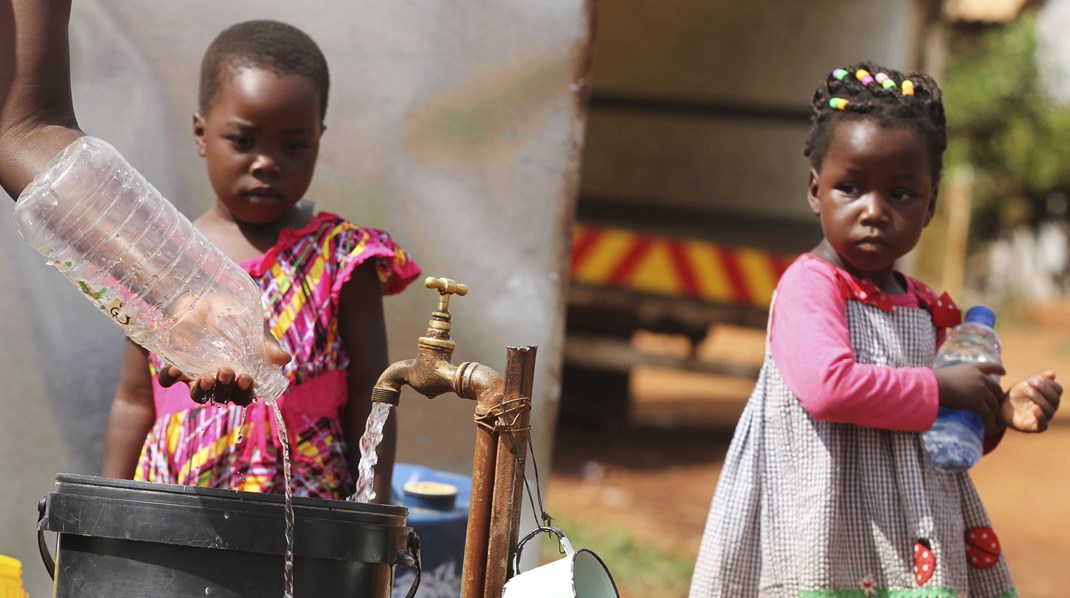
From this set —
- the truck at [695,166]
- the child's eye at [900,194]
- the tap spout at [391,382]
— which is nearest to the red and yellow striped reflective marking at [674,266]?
the truck at [695,166]

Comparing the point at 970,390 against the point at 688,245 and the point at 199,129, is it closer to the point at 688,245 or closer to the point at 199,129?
the point at 199,129

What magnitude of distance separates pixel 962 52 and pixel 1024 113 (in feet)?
6.52

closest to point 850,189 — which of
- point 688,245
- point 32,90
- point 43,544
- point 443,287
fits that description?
point 443,287

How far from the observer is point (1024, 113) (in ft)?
56.5

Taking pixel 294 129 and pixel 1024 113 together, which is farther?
pixel 1024 113

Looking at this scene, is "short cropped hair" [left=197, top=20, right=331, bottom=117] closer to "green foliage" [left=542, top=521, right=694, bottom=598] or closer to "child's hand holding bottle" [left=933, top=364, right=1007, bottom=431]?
"child's hand holding bottle" [left=933, top=364, right=1007, bottom=431]

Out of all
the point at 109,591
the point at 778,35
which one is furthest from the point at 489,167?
the point at 778,35

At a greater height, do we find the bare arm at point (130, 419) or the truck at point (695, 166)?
the truck at point (695, 166)

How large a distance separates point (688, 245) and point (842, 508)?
428 centimetres

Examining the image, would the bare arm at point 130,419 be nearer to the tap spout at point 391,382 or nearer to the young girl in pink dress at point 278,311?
the young girl in pink dress at point 278,311

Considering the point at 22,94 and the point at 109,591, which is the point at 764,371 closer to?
the point at 109,591

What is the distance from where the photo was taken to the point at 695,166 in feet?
24.7

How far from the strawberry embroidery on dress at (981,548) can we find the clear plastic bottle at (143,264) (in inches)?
54.5

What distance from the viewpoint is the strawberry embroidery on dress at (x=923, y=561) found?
2.31 m
